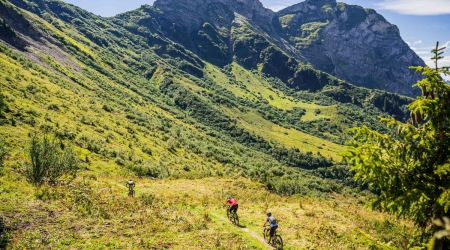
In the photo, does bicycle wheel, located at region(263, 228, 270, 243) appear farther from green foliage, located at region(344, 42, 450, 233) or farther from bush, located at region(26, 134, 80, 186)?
bush, located at region(26, 134, 80, 186)

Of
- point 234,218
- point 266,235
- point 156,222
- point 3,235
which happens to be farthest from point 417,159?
point 3,235

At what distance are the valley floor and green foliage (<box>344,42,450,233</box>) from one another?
239 inches

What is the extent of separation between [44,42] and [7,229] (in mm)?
147450

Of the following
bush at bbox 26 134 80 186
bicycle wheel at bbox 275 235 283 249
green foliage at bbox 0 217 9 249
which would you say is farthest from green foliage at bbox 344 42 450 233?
bush at bbox 26 134 80 186

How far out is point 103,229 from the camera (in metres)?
17.3

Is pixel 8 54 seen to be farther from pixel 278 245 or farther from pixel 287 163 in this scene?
pixel 287 163

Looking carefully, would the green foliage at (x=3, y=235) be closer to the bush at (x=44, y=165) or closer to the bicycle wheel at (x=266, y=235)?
the bush at (x=44, y=165)

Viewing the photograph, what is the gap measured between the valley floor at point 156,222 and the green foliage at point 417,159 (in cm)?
608

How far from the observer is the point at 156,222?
1938 cm

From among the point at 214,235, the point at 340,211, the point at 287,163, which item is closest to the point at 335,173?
the point at 287,163

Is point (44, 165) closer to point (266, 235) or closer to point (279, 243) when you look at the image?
point (266, 235)

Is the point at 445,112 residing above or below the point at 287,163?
above

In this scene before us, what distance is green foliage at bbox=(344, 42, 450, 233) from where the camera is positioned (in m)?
8.55

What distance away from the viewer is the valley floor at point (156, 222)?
15789mm
